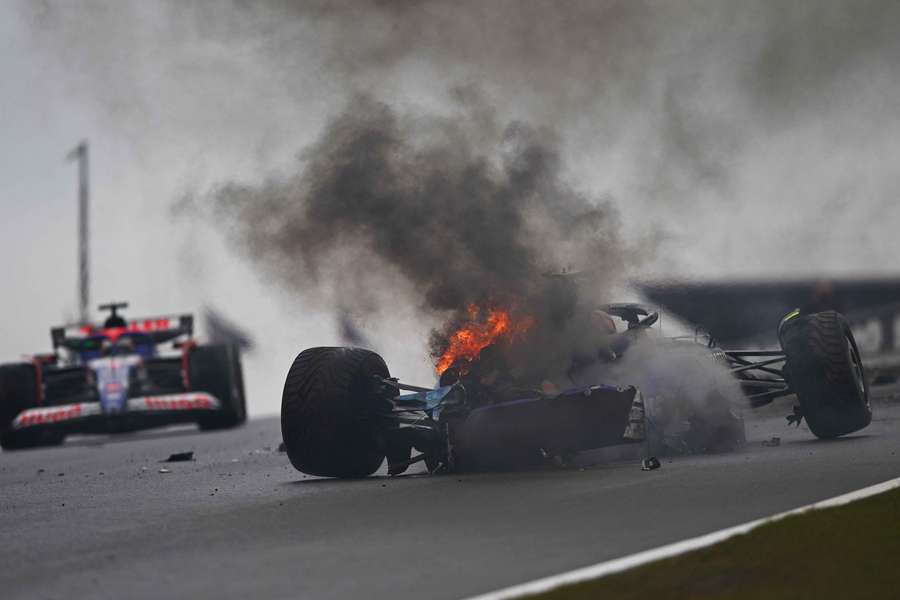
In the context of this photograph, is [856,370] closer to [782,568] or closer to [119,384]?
[782,568]

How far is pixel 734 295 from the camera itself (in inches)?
1359

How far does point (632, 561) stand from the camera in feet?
21.2

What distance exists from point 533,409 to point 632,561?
4597 millimetres

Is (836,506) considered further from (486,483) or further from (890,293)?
(890,293)

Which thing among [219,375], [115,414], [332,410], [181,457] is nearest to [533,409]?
[332,410]

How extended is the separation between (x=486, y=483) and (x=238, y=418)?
16152mm

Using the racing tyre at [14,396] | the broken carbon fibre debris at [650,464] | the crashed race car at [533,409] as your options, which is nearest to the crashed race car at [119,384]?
the racing tyre at [14,396]

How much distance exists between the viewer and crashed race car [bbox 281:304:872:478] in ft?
36.5

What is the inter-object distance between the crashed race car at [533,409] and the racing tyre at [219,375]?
12624mm

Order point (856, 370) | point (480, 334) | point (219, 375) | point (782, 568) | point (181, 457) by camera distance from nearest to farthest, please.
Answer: point (782, 568)
point (480, 334)
point (856, 370)
point (181, 457)
point (219, 375)

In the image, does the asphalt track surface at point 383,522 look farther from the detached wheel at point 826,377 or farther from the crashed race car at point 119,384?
the crashed race car at point 119,384

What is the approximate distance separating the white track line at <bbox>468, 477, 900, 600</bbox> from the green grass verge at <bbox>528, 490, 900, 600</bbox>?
0.07 metres

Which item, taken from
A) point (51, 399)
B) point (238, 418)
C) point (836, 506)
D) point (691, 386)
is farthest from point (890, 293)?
point (836, 506)

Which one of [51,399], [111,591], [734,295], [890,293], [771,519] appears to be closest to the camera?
[111,591]
